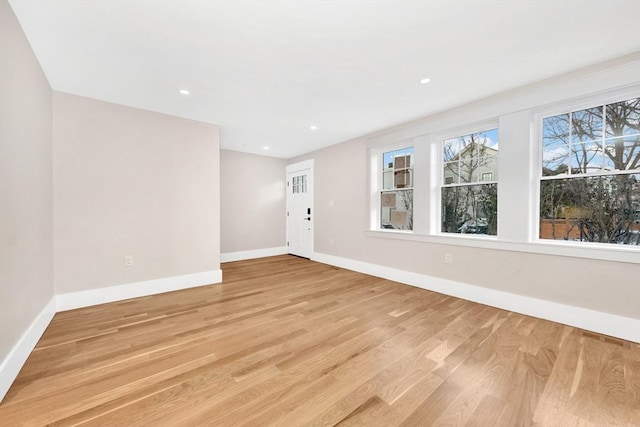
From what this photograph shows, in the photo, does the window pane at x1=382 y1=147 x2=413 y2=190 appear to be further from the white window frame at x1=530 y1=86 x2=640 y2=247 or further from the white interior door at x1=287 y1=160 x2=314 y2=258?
the white interior door at x1=287 y1=160 x2=314 y2=258

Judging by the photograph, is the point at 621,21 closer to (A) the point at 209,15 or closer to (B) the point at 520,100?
(B) the point at 520,100

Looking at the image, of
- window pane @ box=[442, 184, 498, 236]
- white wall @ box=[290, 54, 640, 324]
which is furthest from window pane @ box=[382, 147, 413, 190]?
window pane @ box=[442, 184, 498, 236]

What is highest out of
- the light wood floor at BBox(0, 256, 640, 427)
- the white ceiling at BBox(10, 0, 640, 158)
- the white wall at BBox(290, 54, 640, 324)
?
the white ceiling at BBox(10, 0, 640, 158)

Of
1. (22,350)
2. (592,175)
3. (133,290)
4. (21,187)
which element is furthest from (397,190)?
(22,350)

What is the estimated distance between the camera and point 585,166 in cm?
243

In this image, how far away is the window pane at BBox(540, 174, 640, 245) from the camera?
2.23m

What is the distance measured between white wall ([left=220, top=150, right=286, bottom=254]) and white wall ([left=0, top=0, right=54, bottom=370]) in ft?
9.43

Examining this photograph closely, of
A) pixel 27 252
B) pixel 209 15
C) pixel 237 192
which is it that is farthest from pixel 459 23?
pixel 237 192

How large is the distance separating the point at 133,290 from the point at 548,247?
4738mm

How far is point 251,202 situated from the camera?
5.62m

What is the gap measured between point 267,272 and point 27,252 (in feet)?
9.42

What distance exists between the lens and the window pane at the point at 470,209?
3.03 meters

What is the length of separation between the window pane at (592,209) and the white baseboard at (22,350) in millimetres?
4486

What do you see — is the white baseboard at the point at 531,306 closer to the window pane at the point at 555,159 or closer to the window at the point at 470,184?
the window at the point at 470,184
